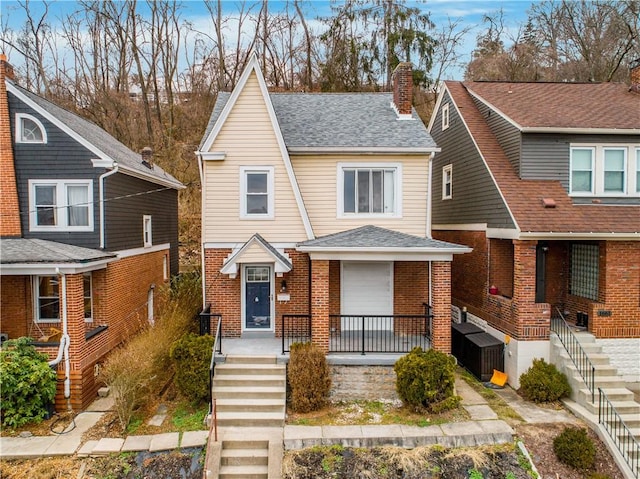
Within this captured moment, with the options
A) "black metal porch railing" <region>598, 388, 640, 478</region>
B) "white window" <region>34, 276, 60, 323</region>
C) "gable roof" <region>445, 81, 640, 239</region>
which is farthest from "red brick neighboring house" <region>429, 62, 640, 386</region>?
"white window" <region>34, 276, 60, 323</region>

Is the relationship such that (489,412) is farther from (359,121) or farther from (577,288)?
(359,121)

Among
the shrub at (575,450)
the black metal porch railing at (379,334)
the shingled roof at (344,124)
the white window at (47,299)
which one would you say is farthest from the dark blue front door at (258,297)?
the shrub at (575,450)

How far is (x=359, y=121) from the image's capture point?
49.2 feet

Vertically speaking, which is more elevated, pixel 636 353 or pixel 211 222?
pixel 211 222

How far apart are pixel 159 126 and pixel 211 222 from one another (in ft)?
68.3

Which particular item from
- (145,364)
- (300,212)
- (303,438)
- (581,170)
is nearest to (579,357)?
(581,170)

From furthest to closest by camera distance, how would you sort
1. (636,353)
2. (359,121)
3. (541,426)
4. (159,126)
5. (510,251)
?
(159,126)
(359,121)
(510,251)
(636,353)
(541,426)

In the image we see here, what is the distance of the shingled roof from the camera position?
13.6 meters

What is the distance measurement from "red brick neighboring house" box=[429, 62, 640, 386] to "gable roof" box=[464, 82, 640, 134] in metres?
0.04

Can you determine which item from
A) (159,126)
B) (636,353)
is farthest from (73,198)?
(159,126)

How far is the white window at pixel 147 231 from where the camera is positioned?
1657cm

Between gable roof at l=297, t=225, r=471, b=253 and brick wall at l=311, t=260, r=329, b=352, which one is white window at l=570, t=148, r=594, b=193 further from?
brick wall at l=311, t=260, r=329, b=352

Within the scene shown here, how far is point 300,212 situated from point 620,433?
9912 millimetres

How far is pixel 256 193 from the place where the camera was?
13219 mm
